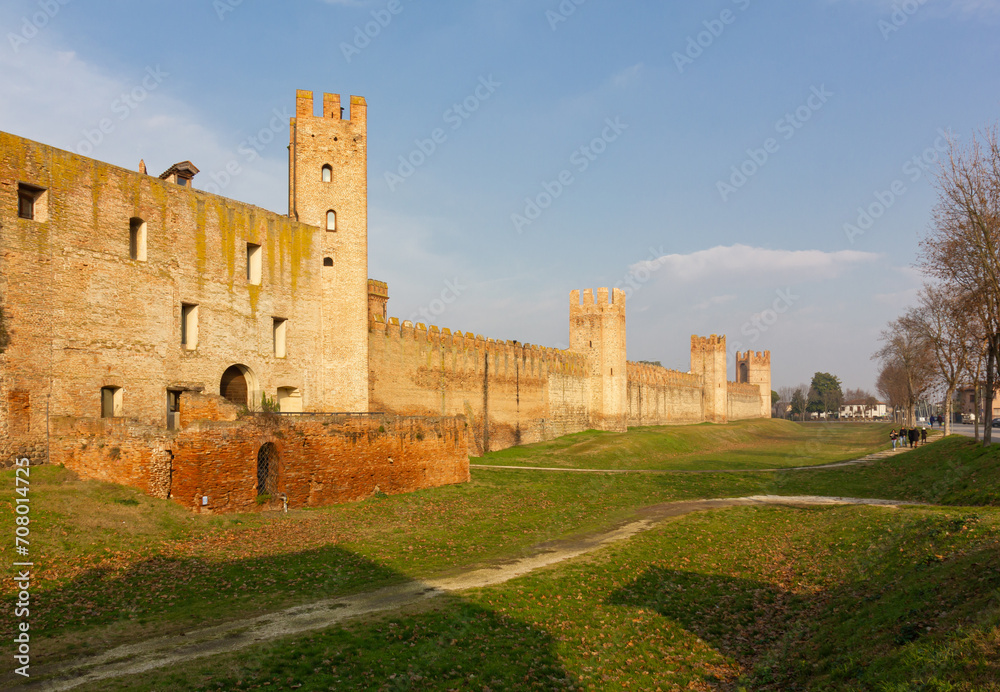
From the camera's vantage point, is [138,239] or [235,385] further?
[235,385]

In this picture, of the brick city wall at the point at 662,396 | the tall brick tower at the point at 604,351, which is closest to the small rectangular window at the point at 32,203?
the tall brick tower at the point at 604,351

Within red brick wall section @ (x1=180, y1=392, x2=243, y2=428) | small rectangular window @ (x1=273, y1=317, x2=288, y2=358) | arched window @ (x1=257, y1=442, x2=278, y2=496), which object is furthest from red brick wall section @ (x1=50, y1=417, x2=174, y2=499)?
small rectangular window @ (x1=273, y1=317, x2=288, y2=358)

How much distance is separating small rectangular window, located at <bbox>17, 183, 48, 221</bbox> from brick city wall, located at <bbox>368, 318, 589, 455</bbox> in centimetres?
1570

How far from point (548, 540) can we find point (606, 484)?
11312mm

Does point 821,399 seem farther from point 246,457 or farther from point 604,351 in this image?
point 246,457

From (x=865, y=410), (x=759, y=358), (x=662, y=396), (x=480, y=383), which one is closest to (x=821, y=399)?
(x=865, y=410)

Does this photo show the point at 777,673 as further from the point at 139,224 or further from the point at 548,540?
the point at 139,224

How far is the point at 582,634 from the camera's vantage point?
12.1 meters

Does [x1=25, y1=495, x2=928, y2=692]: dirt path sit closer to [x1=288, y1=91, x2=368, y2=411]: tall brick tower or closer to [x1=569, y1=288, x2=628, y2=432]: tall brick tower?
[x1=288, y1=91, x2=368, y2=411]: tall brick tower

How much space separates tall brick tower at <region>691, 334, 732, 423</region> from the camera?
8050cm

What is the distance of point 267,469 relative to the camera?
20.6m

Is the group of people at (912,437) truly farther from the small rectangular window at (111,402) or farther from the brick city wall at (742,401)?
the small rectangular window at (111,402)

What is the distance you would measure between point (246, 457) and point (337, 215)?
1401 centimetres

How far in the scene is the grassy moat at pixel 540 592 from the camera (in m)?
9.67
